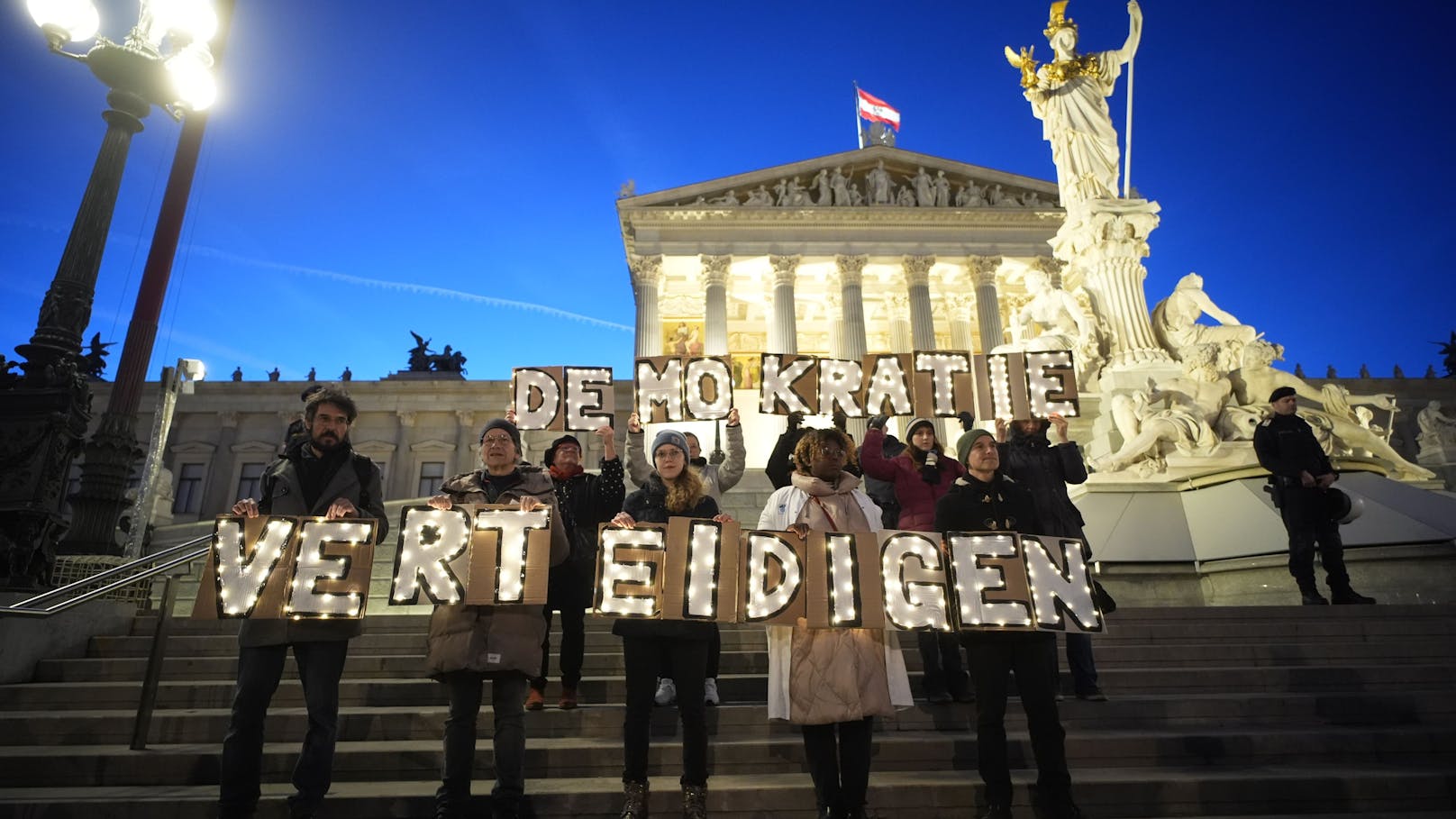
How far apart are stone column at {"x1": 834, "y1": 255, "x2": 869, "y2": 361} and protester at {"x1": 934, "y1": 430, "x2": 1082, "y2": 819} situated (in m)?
26.5

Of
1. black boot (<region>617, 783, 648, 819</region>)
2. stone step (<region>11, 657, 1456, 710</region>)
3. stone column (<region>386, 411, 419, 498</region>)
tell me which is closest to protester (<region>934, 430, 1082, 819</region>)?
black boot (<region>617, 783, 648, 819</region>)

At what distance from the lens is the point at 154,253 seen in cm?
1709

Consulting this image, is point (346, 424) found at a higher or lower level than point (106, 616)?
higher

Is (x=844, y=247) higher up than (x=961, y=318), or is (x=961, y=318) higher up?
(x=844, y=247)

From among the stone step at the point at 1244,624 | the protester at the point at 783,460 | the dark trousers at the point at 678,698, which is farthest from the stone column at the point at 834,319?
the dark trousers at the point at 678,698

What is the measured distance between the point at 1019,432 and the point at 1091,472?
5.65 metres

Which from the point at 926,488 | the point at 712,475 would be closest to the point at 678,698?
the point at 712,475

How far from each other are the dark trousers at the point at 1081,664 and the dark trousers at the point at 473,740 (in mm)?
3370

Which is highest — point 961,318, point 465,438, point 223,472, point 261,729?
point 961,318

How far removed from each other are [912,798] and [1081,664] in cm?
180

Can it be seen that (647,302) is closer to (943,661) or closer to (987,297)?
(987,297)

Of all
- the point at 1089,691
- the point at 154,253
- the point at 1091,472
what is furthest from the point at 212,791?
the point at 154,253

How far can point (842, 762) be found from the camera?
335 centimetres

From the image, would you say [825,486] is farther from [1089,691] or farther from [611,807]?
[1089,691]
